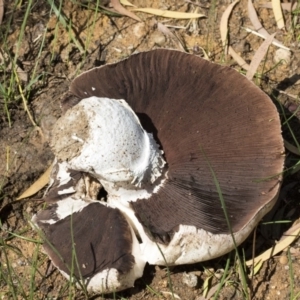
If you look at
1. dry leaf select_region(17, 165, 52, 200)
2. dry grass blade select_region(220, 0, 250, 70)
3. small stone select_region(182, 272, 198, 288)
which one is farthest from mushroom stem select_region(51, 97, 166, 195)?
dry grass blade select_region(220, 0, 250, 70)

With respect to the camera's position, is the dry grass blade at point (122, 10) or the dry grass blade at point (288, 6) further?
the dry grass blade at point (122, 10)

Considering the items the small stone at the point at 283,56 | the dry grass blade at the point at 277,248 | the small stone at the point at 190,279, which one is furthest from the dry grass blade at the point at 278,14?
the small stone at the point at 190,279

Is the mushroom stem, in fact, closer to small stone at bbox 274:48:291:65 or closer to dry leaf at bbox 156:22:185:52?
dry leaf at bbox 156:22:185:52

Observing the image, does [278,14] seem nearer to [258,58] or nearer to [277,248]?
[258,58]

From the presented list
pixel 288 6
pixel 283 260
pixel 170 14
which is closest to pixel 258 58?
pixel 288 6

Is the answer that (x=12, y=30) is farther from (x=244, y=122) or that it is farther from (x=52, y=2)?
(x=244, y=122)

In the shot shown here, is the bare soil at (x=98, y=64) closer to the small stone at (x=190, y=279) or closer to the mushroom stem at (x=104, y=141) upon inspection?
the small stone at (x=190, y=279)
